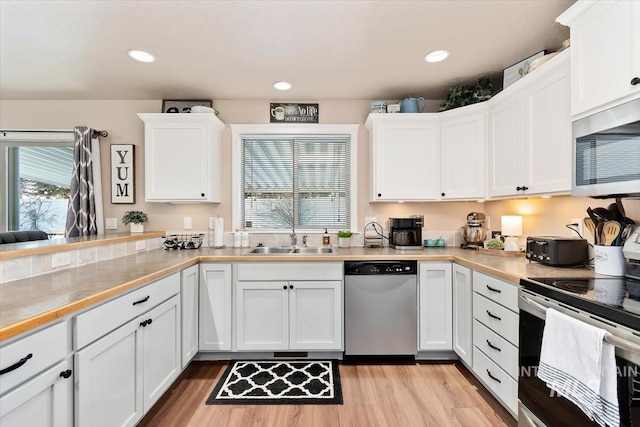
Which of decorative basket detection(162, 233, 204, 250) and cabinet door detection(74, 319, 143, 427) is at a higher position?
decorative basket detection(162, 233, 204, 250)

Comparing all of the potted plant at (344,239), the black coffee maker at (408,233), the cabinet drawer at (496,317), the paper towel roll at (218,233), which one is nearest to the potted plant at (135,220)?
the paper towel roll at (218,233)

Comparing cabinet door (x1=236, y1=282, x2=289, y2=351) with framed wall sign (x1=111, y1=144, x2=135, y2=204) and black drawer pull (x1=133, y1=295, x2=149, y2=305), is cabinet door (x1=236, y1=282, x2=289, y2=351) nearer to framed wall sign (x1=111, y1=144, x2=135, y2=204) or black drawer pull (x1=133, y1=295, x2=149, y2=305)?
black drawer pull (x1=133, y1=295, x2=149, y2=305)

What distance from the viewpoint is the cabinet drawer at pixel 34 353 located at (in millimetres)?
856

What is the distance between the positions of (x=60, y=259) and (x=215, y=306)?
41.6 inches

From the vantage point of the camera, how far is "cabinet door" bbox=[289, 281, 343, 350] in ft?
7.76

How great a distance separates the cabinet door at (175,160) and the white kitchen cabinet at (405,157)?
5.41ft

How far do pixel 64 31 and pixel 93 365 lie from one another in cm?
209

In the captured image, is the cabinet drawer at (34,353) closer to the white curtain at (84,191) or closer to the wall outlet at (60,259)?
the wall outlet at (60,259)

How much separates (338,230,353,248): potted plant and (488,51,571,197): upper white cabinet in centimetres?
131

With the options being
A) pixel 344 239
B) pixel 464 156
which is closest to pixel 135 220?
pixel 344 239

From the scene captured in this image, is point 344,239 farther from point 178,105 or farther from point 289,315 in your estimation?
point 178,105

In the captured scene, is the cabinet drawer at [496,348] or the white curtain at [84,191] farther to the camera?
the white curtain at [84,191]

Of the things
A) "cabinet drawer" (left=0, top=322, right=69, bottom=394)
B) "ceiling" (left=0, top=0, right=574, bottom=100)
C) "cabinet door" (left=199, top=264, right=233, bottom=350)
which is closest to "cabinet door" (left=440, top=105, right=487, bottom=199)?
"ceiling" (left=0, top=0, right=574, bottom=100)

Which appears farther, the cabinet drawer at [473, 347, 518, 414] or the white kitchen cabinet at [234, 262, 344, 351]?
the white kitchen cabinet at [234, 262, 344, 351]
